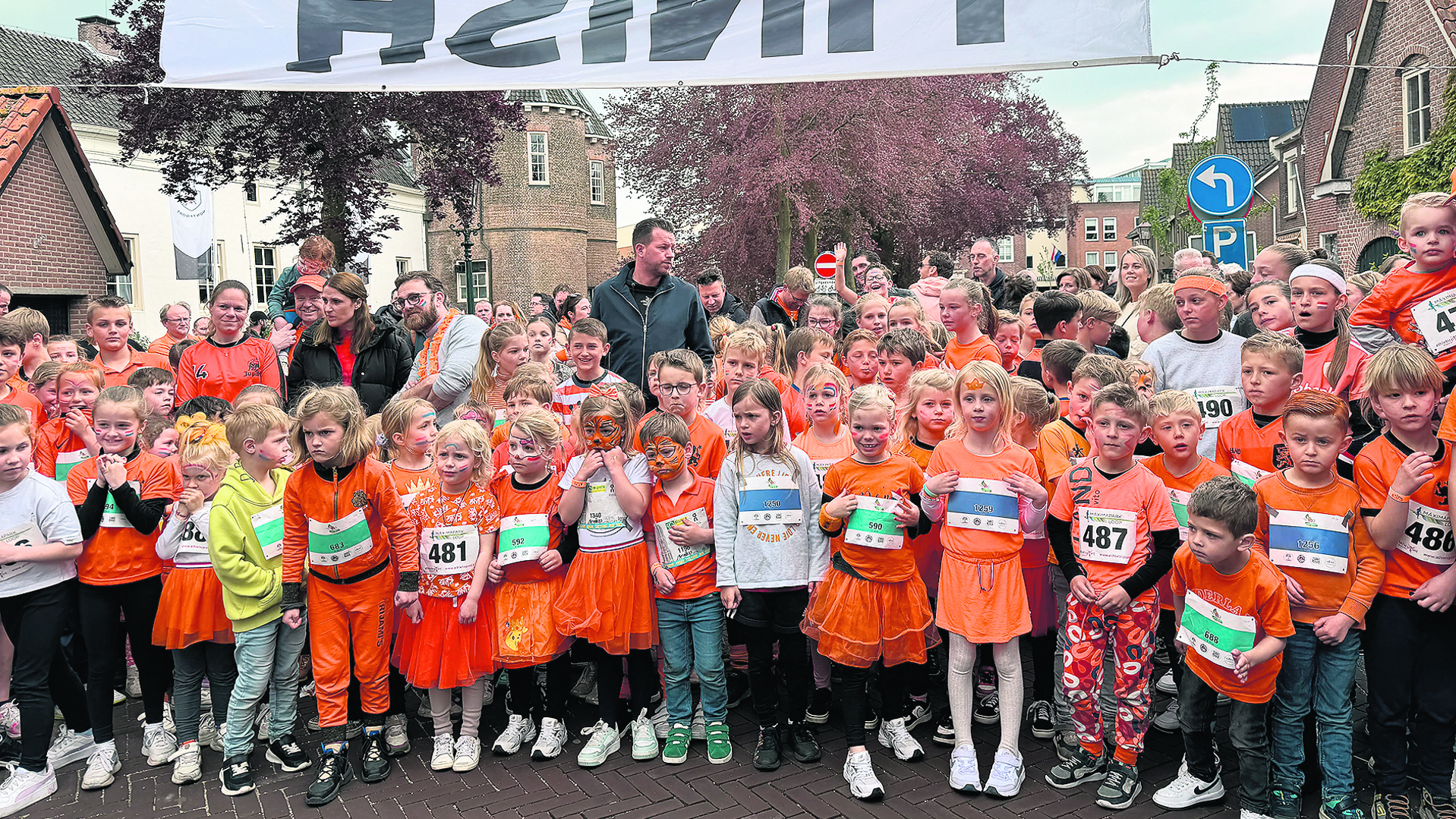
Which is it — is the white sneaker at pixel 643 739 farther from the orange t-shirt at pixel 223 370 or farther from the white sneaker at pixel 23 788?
the orange t-shirt at pixel 223 370

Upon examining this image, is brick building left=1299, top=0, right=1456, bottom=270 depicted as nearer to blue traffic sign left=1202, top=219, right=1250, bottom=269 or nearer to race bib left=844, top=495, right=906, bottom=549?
blue traffic sign left=1202, top=219, right=1250, bottom=269

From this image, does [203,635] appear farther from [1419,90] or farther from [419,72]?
[1419,90]

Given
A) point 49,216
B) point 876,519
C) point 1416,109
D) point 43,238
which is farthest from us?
point 1416,109

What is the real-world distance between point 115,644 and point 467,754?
5.82 ft

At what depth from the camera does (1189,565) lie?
150 inches

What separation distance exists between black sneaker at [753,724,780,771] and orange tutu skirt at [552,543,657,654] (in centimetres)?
67

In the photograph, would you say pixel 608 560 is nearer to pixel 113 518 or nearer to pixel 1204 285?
pixel 113 518

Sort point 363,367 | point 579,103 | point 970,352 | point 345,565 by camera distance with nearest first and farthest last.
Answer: point 345,565 < point 970,352 < point 363,367 < point 579,103

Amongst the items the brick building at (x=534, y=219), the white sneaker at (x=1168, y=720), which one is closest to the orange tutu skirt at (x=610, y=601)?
the white sneaker at (x=1168, y=720)

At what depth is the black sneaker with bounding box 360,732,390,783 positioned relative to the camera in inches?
173

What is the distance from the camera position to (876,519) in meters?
4.24

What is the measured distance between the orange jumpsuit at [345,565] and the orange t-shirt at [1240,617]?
3.25 meters

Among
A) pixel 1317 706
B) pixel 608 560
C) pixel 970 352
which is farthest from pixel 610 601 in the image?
pixel 1317 706

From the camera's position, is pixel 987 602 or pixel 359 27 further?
pixel 359 27
